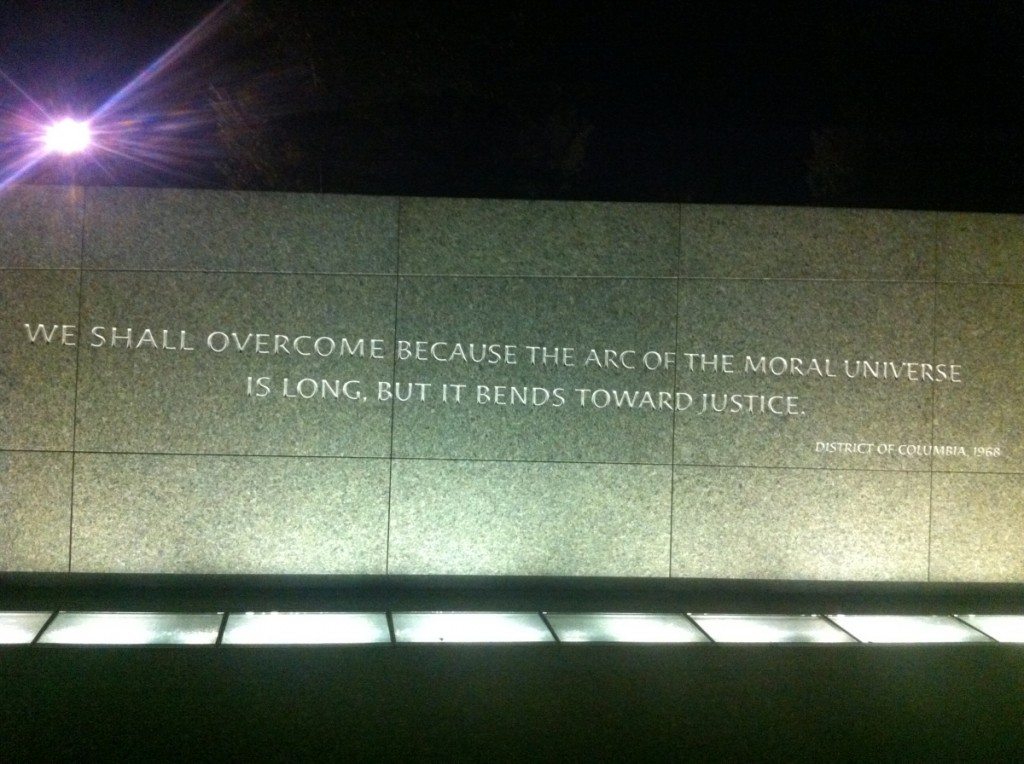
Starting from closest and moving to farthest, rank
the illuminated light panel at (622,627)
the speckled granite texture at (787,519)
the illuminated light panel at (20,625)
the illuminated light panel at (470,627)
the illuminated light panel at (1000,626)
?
the illuminated light panel at (20,625), the illuminated light panel at (470,627), the illuminated light panel at (622,627), the illuminated light panel at (1000,626), the speckled granite texture at (787,519)

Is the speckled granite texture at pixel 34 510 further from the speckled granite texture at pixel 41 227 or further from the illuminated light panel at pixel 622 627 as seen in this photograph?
the illuminated light panel at pixel 622 627

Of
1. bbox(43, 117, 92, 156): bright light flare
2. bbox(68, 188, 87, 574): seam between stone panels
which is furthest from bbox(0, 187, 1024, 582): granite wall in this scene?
bbox(43, 117, 92, 156): bright light flare

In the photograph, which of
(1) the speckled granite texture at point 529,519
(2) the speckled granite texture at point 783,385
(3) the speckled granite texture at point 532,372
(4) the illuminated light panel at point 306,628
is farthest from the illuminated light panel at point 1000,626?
(4) the illuminated light panel at point 306,628

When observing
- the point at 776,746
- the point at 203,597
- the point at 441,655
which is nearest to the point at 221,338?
the point at 203,597

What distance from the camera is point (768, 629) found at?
721cm

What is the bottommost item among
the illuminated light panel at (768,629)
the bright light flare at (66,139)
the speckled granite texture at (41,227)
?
the illuminated light panel at (768,629)

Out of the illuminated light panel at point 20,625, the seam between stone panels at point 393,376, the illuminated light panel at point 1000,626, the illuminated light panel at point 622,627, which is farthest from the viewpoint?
the seam between stone panels at point 393,376

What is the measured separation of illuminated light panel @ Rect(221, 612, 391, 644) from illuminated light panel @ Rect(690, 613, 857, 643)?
7.03 ft

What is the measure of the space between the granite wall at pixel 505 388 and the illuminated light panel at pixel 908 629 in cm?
65

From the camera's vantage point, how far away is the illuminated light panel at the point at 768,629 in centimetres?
696

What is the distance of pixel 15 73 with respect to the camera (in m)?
12.7

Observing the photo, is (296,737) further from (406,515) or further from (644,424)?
(644,424)

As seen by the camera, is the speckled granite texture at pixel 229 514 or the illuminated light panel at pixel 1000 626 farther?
the speckled granite texture at pixel 229 514

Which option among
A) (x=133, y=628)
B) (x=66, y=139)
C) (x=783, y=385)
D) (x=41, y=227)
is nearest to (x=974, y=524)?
(x=783, y=385)
